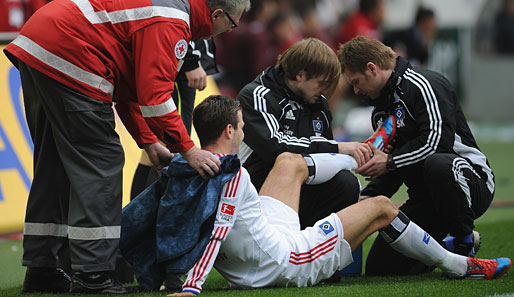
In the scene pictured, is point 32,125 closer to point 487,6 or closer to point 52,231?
point 52,231

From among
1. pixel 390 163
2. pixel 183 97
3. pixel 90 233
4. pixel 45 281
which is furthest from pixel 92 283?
pixel 183 97

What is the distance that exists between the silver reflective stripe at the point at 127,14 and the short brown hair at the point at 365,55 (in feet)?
4.15

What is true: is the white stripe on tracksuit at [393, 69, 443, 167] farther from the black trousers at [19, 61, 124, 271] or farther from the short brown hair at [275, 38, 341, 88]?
the black trousers at [19, 61, 124, 271]

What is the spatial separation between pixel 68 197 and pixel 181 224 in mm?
700

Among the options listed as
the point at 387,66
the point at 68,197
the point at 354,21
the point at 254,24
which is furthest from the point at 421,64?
the point at 68,197

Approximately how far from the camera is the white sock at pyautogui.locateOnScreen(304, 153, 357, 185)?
5102mm

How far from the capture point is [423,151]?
526 centimetres

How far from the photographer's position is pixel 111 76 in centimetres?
462

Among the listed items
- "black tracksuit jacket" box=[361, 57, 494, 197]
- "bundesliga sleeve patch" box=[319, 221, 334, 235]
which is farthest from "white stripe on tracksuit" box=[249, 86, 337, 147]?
"bundesliga sleeve patch" box=[319, 221, 334, 235]

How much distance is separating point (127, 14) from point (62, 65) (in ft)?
1.36

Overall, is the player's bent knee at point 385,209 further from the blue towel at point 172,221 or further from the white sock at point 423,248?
the blue towel at point 172,221

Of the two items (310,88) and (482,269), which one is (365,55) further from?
(482,269)

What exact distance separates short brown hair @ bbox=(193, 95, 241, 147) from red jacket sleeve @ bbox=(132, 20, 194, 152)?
20cm

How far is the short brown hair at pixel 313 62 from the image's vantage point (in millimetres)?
5344
